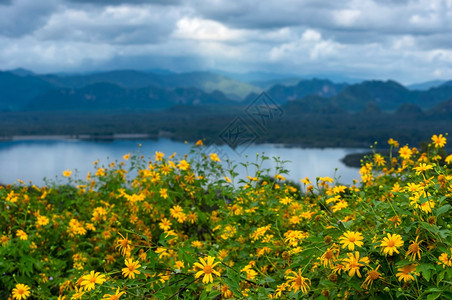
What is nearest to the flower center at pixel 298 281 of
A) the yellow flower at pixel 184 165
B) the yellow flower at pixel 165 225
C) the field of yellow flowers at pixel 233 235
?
the field of yellow flowers at pixel 233 235

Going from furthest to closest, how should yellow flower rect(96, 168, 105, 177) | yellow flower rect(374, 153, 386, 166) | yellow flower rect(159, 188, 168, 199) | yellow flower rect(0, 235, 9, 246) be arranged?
yellow flower rect(96, 168, 105, 177) → yellow flower rect(374, 153, 386, 166) → yellow flower rect(159, 188, 168, 199) → yellow flower rect(0, 235, 9, 246)

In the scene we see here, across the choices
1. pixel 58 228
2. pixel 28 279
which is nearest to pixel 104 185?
pixel 58 228

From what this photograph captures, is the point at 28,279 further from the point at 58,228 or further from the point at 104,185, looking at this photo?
the point at 104,185

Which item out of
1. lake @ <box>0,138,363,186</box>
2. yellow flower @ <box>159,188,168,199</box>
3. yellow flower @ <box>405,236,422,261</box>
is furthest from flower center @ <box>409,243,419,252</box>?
lake @ <box>0,138,363,186</box>

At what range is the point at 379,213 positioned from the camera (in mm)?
2311

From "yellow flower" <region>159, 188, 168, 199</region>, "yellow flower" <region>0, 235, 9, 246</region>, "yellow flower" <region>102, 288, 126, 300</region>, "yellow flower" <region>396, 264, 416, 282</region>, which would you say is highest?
"yellow flower" <region>396, 264, 416, 282</region>

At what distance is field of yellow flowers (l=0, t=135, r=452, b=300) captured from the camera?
199 cm

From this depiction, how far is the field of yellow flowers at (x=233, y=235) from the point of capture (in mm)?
1994

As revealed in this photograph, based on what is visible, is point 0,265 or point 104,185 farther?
point 104,185

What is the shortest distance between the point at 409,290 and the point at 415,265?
11 cm

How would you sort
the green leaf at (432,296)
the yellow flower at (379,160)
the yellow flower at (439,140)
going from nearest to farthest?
the green leaf at (432,296) < the yellow flower at (439,140) < the yellow flower at (379,160)

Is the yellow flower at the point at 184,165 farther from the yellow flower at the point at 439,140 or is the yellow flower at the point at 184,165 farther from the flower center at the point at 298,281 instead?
the flower center at the point at 298,281

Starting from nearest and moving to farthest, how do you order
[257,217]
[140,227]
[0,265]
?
[257,217]
[0,265]
[140,227]

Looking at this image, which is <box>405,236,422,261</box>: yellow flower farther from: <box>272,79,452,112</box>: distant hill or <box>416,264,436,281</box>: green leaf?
<box>272,79,452,112</box>: distant hill
